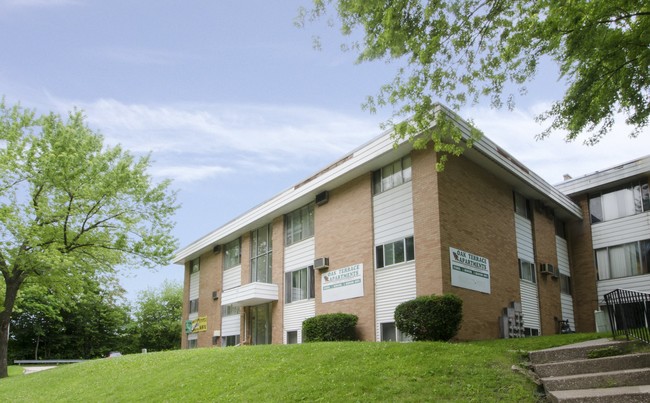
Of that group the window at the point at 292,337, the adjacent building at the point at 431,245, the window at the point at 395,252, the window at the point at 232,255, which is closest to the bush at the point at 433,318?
the adjacent building at the point at 431,245

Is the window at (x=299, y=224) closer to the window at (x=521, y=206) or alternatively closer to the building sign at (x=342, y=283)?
the building sign at (x=342, y=283)

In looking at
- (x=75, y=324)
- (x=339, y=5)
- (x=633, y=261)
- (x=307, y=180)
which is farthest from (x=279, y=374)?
(x=75, y=324)

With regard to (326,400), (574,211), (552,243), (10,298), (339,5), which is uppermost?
(339,5)

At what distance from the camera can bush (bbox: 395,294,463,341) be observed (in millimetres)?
16312

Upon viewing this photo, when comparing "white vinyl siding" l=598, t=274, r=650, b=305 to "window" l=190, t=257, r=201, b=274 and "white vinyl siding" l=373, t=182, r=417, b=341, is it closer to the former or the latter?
"white vinyl siding" l=373, t=182, r=417, b=341

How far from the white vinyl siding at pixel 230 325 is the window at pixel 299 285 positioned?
531 cm

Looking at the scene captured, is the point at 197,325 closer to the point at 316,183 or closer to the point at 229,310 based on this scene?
the point at 229,310

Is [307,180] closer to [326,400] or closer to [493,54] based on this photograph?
[493,54]

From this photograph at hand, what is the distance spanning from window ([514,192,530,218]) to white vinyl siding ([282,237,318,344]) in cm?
910

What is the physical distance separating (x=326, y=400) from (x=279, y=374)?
2555 millimetres

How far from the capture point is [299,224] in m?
25.9

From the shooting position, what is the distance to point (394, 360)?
12.1m

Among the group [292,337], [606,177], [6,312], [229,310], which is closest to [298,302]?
[292,337]

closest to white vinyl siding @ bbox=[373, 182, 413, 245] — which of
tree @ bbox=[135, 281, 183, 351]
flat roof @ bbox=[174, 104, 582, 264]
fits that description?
flat roof @ bbox=[174, 104, 582, 264]
